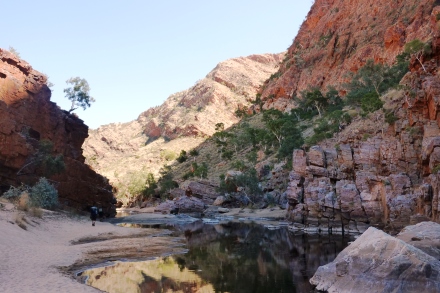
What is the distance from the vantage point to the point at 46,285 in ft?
42.0

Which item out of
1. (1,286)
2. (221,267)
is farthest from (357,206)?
(1,286)

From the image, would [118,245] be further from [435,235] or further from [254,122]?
[254,122]

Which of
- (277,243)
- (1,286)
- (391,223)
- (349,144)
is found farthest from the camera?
(349,144)

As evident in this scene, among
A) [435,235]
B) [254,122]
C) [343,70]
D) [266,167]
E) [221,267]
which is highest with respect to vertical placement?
[343,70]

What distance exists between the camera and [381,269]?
42.4 feet

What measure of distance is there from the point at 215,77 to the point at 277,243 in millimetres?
155339

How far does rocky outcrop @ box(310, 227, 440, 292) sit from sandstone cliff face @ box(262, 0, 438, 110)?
68107 mm

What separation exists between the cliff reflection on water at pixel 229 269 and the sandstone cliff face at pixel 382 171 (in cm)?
647

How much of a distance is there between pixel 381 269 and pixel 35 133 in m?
40.4

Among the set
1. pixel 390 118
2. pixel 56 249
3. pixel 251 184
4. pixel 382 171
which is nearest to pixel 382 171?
pixel 382 171

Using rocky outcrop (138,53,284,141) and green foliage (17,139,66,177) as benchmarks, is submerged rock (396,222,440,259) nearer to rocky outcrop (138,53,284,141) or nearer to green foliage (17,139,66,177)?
green foliage (17,139,66,177)

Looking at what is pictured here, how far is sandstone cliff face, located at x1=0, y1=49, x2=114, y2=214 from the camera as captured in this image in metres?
37.5

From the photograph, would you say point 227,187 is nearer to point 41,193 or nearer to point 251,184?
point 251,184

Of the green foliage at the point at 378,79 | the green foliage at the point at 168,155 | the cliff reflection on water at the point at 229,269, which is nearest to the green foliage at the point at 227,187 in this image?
the green foliage at the point at 378,79
